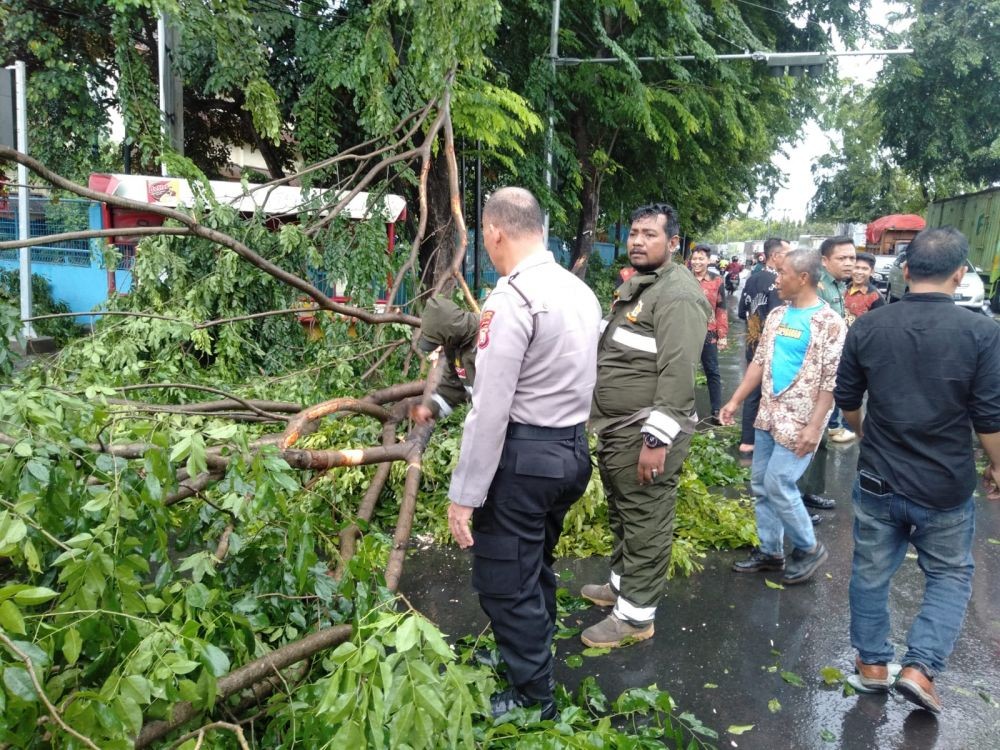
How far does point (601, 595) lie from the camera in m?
3.89

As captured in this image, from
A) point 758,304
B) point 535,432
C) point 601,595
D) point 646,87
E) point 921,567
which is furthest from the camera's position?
point 646,87

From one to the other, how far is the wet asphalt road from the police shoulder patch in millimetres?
1612

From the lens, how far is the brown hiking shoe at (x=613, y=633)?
3.47m

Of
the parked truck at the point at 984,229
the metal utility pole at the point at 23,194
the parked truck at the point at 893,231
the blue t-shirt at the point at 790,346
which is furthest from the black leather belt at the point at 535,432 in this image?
the parked truck at the point at 893,231

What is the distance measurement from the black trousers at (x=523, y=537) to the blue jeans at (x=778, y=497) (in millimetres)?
1641

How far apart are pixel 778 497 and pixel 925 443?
1.14 meters

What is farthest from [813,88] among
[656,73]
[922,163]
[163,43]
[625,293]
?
[625,293]

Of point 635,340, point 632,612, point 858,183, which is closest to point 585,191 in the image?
point 635,340

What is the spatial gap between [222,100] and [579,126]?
5828 mm

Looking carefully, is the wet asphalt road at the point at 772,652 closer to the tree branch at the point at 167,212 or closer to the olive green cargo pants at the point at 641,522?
the olive green cargo pants at the point at 641,522

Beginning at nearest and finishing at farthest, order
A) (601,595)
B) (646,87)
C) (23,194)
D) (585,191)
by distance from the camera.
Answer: (601,595) → (23,194) → (646,87) → (585,191)

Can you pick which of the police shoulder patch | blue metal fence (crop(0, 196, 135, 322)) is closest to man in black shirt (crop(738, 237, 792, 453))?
the police shoulder patch

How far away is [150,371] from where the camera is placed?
16.6 feet

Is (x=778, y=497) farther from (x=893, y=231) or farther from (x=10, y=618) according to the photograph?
(x=893, y=231)
